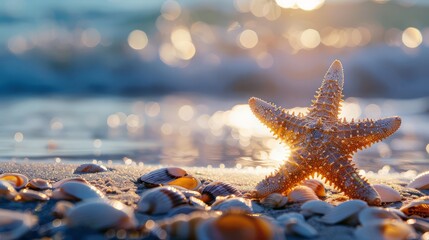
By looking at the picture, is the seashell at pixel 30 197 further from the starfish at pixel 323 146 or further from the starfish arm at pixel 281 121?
the starfish arm at pixel 281 121

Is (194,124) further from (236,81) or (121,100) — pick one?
(236,81)

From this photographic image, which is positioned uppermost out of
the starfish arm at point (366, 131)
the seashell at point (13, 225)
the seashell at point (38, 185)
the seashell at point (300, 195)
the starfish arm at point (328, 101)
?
the starfish arm at point (328, 101)

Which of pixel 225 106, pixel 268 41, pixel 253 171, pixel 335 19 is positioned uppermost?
pixel 335 19

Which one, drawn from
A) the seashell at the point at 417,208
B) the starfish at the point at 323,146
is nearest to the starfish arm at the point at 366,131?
the starfish at the point at 323,146

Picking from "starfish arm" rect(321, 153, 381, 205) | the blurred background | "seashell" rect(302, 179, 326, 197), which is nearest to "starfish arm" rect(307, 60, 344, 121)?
"starfish arm" rect(321, 153, 381, 205)

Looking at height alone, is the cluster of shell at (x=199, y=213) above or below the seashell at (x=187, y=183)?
below

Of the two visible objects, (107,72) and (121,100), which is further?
(107,72)

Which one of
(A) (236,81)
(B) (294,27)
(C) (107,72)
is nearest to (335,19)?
(B) (294,27)

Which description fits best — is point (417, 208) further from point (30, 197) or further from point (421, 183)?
point (30, 197)
